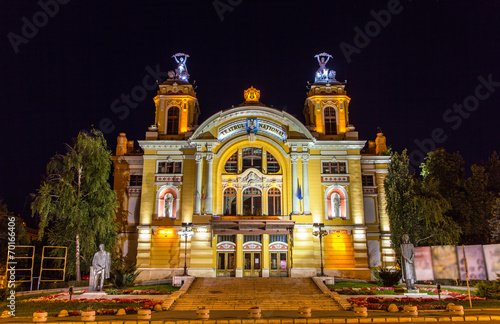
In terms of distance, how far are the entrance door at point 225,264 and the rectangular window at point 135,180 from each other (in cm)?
982

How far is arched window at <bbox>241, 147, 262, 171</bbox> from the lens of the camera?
3541 centimetres

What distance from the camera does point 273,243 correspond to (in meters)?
33.3

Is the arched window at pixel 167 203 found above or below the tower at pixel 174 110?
below

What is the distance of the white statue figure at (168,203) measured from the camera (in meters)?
35.1

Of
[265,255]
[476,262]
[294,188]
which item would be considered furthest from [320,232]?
[476,262]

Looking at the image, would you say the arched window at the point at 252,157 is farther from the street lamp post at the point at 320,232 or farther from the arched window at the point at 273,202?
the street lamp post at the point at 320,232

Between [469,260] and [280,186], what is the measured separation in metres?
14.6

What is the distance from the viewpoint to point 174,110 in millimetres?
38219

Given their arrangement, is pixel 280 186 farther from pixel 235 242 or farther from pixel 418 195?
pixel 418 195

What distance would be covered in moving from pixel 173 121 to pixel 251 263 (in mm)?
14290

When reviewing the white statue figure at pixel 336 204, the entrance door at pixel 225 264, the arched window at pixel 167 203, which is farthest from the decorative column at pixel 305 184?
the arched window at pixel 167 203

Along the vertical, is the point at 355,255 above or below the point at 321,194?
below

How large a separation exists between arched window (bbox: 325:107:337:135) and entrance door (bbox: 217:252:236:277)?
13.6 meters

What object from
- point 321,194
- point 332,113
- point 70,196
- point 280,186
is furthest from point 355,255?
point 70,196
